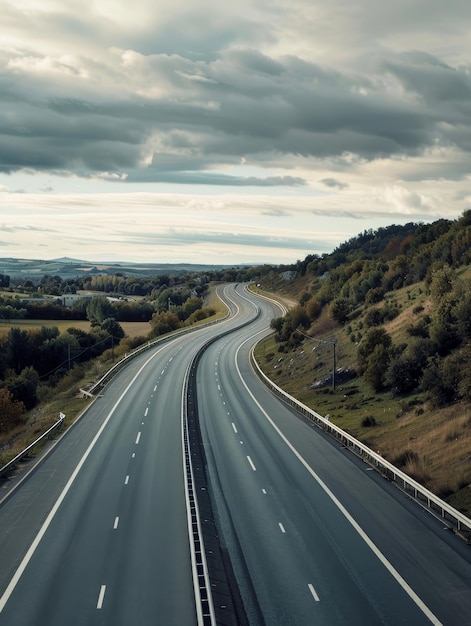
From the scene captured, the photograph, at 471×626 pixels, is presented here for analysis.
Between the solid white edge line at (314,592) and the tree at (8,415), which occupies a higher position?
the solid white edge line at (314,592)

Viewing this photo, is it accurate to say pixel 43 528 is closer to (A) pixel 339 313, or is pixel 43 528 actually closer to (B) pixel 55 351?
(A) pixel 339 313

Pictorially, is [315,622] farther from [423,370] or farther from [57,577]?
[423,370]

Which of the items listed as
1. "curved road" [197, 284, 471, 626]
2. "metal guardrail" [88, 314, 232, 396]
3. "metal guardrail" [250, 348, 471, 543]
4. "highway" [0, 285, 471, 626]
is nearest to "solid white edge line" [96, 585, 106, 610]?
"highway" [0, 285, 471, 626]

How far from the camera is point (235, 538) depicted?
83.9ft

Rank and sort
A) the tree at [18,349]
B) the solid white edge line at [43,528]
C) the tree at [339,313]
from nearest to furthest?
the solid white edge line at [43,528], the tree at [339,313], the tree at [18,349]

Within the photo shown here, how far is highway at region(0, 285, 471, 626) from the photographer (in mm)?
19562

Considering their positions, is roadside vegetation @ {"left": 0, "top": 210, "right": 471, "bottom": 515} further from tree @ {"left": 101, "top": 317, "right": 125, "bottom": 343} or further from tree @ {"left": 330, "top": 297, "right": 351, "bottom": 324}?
tree @ {"left": 101, "top": 317, "right": 125, "bottom": 343}

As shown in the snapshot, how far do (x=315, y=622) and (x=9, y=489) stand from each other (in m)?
19.4

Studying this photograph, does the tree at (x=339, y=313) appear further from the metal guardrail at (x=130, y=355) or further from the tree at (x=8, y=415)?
the tree at (x=8, y=415)

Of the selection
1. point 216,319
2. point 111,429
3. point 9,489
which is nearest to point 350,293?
point 216,319

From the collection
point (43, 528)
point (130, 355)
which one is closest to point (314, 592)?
point (43, 528)

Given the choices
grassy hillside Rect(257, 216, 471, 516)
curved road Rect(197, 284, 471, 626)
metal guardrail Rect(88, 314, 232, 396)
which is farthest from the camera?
metal guardrail Rect(88, 314, 232, 396)

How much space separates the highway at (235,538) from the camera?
64.2 ft

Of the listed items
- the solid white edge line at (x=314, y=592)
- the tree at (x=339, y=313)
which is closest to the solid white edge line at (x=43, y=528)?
the solid white edge line at (x=314, y=592)
